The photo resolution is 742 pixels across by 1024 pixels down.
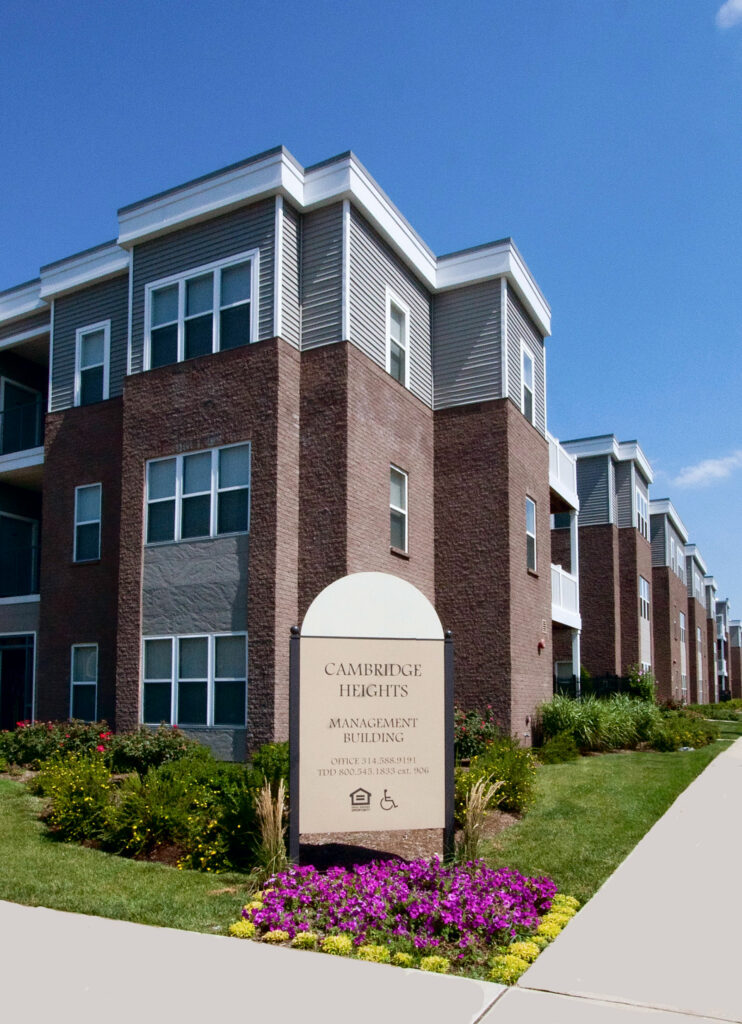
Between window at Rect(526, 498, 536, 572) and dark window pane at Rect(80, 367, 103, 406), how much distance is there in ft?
30.1

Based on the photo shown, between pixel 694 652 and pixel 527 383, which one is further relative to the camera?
pixel 694 652

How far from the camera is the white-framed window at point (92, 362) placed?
64.3 ft

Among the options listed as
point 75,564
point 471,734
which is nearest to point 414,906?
point 471,734

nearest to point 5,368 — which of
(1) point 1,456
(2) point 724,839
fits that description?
(1) point 1,456

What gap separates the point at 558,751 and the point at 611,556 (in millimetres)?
19028

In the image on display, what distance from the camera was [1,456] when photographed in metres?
21.8

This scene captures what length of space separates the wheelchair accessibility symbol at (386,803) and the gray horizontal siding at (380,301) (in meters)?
9.36

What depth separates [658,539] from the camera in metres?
45.1

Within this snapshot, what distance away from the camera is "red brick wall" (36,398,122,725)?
18.6m

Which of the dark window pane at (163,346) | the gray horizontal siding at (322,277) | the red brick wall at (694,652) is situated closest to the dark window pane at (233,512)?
the gray horizontal siding at (322,277)

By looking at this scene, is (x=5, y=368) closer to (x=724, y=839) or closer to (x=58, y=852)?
(x=58, y=852)

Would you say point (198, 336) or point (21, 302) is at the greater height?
point (21, 302)

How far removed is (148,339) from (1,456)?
19.2 ft

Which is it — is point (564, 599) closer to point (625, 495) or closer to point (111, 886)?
point (625, 495)
